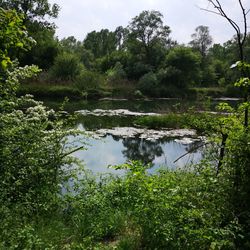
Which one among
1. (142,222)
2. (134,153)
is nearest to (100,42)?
(134,153)

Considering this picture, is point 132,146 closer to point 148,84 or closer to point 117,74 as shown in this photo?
point 148,84

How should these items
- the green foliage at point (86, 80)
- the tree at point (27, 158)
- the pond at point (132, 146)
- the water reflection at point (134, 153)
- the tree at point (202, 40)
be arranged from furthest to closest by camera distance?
1. the tree at point (202, 40)
2. the green foliage at point (86, 80)
3. the pond at point (132, 146)
4. the water reflection at point (134, 153)
5. the tree at point (27, 158)

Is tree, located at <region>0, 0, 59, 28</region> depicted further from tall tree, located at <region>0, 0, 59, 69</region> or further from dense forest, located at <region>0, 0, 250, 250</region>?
dense forest, located at <region>0, 0, 250, 250</region>

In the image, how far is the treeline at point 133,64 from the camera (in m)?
33.3

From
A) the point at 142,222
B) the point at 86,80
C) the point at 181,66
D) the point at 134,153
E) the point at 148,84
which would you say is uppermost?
the point at 181,66

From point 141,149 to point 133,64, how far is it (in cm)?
3397

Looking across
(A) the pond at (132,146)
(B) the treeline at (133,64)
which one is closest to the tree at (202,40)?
(B) the treeline at (133,64)

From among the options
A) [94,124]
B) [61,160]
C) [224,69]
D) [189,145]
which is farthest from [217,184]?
[224,69]

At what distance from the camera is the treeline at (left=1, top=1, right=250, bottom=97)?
3331 cm

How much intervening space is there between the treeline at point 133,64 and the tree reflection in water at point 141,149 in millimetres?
16621

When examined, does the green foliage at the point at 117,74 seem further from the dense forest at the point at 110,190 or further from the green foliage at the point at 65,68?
the dense forest at the point at 110,190

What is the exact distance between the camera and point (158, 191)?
3.80m

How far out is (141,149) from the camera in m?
12.6

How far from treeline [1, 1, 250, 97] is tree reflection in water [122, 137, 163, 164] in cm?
1662
